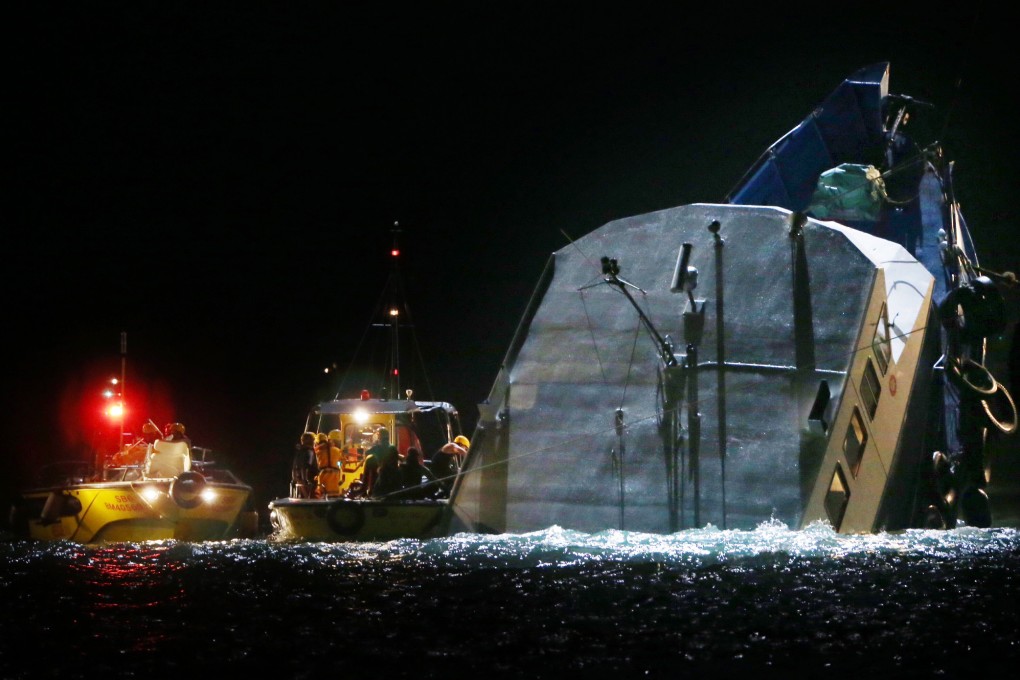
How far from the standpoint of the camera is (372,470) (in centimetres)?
1897

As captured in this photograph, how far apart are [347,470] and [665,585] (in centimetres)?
1154

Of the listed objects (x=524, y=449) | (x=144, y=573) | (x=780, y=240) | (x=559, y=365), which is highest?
(x=780, y=240)

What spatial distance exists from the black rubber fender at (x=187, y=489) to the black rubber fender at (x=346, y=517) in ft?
22.3

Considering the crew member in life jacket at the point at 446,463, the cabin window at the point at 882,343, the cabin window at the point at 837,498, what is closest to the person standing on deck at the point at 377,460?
the crew member in life jacket at the point at 446,463

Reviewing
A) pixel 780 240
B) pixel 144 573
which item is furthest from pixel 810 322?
pixel 144 573

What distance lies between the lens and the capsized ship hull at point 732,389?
1612 centimetres

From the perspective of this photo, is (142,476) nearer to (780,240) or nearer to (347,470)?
(347,470)

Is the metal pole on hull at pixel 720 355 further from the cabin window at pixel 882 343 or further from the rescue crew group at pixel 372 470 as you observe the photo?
the rescue crew group at pixel 372 470

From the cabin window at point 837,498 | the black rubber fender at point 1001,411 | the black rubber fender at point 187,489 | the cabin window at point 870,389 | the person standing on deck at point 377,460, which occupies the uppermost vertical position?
the cabin window at point 870,389

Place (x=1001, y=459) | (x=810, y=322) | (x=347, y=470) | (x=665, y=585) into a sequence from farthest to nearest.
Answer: (x=1001, y=459), (x=347, y=470), (x=810, y=322), (x=665, y=585)

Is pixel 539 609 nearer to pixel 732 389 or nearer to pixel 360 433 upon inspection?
A: pixel 732 389

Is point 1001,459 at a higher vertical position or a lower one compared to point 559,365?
lower

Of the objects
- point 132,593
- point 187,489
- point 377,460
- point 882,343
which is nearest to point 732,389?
point 882,343

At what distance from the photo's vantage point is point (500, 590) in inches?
506
